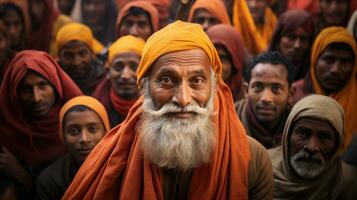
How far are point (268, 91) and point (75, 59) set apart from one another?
2341mm

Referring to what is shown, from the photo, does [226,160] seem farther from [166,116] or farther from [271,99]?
[271,99]

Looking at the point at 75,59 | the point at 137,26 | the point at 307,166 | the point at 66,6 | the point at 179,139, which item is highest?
the point at 66,6

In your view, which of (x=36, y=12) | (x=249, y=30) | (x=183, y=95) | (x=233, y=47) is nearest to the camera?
(x=183, y=95)

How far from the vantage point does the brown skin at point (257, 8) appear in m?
8.16

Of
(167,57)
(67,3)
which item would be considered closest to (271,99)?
(167,57)

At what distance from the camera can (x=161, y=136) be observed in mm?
3863

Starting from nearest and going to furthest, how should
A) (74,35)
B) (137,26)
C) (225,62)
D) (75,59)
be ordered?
(225,62) < (75,59) < (74,35) < (137,26)

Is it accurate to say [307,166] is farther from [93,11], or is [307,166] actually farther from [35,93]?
[93,11]

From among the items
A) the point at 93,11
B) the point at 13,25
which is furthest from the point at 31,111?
the point at 93,11

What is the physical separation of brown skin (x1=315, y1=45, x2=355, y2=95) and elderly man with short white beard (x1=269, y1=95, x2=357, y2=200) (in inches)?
47.6

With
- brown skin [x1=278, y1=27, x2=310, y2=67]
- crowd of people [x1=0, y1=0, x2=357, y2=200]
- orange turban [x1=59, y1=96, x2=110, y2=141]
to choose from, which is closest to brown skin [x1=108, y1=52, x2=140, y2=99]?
crowd of people [x1=0, y1=0, x2=357, y2=200]

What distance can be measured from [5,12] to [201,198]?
4.33 metres

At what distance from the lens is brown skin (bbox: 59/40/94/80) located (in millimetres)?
6586

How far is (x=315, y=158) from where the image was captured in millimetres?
4652
